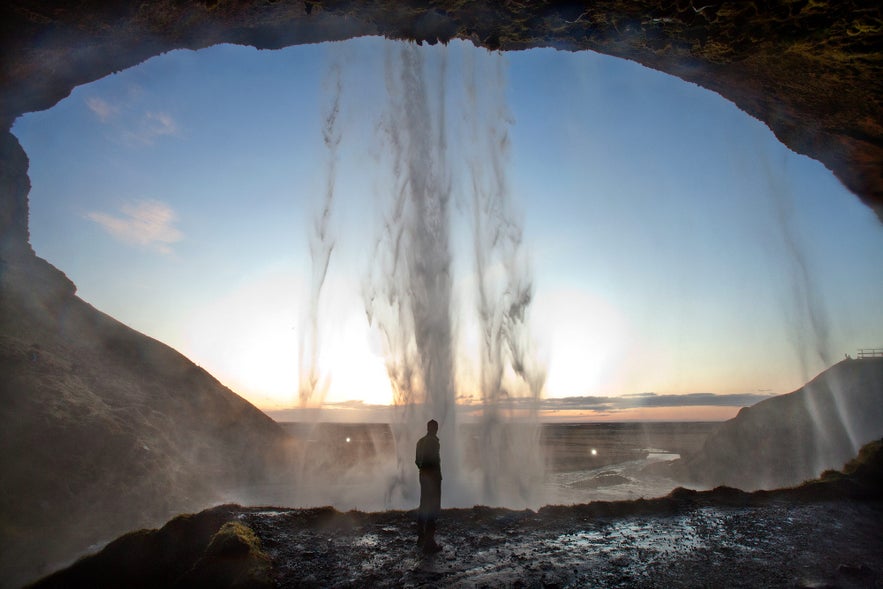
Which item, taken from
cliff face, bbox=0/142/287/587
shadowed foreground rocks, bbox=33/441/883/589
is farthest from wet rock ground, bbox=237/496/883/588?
cliff face, bbox=0/142/287/587

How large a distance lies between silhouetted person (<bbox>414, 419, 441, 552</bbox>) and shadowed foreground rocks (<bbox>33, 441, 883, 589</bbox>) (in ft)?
1.10

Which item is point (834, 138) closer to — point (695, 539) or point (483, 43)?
point (483, 43)

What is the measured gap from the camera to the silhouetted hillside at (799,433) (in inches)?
1047

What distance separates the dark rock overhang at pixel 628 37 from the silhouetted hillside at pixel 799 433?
83.8ft

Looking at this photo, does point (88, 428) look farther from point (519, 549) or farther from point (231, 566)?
point (519, 549)

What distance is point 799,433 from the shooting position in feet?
94.3

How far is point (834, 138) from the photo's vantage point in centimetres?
913

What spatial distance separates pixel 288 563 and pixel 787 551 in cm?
824

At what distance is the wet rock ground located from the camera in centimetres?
568

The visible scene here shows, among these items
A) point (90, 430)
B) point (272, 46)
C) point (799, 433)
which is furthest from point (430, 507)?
point (799, 433)

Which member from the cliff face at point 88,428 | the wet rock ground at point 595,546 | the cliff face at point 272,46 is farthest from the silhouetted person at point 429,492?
the cliff face at point 88,428

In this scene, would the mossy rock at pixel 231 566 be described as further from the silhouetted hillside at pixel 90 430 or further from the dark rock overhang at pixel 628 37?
A: the silhouetted hillside at pixel 90 430

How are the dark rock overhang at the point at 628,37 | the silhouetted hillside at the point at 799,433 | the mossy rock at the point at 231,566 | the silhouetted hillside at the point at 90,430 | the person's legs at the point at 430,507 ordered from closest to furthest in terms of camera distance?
the mossy rock at the point at 231,566 < the dark rock overhang at the point at 628,37 < the person's legs at the point at 430,507 < the silhouetted hillside at the point at 90,430 < the silhouetted hillside at the point at 799,433

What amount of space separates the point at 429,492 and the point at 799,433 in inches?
1357
